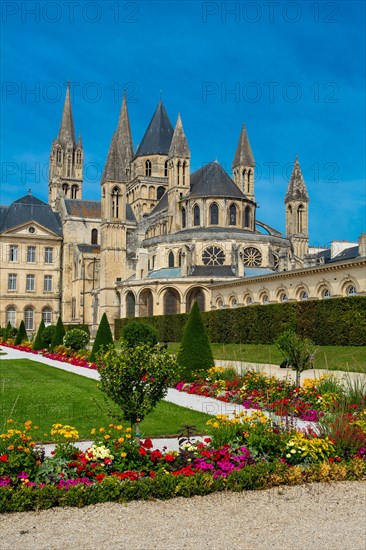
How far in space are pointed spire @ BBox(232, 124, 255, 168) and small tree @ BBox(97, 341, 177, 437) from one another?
60.5 m

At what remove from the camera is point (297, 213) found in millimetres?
64250

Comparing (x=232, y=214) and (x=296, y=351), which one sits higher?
(x=232, y=214)

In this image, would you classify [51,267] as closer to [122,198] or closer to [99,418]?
[122,198]

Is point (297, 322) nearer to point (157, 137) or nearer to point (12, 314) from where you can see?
point (12, 314)

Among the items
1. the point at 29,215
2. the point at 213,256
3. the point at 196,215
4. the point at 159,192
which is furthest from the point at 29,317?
the point at 213,256

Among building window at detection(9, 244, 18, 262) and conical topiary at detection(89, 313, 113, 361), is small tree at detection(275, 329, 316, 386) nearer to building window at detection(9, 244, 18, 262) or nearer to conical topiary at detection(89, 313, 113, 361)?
conical topiary at detection(89, 313, 113, 361)

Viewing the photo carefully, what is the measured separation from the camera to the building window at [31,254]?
219 ft

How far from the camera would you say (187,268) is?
1988 inches

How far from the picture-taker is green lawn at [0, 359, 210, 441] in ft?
35.1

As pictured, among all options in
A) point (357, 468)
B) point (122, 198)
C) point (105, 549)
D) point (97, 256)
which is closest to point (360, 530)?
point (357, 468)

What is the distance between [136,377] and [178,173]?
5444 cm

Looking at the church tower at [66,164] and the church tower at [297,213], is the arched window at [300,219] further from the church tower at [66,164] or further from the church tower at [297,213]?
the church tower at [66,164]

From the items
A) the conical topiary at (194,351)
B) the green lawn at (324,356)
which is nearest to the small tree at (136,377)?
the conical topiary at (194,351)

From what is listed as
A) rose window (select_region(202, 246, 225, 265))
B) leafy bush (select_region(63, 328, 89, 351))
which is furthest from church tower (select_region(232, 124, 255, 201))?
leafy bush (select_region(63, 328, 89, 351))
